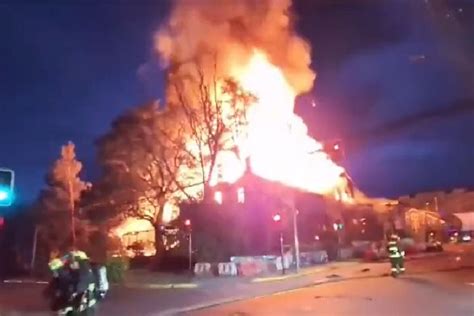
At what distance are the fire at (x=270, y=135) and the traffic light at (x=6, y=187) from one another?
104ft

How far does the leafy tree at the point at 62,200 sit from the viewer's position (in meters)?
46.2

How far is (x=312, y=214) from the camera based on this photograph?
179 ft

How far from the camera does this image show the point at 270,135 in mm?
49844

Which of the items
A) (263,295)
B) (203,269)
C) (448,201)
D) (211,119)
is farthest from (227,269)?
(448,201)

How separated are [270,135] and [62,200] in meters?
14.7

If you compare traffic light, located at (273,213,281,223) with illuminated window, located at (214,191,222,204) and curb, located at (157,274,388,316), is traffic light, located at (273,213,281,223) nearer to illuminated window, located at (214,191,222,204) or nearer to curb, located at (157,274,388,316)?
curb, located at (157,274,388,316)

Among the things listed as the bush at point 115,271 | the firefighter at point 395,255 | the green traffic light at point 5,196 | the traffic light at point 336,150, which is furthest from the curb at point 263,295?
the bush at point 115,271

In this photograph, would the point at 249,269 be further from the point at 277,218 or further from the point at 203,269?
the point at 277,218

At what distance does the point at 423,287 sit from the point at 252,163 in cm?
2729

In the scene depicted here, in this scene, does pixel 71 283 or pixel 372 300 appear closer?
pixel 71 283

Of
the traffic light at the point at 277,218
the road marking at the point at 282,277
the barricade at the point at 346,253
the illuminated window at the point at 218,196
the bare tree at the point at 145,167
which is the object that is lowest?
the road marking at the point at 282,277

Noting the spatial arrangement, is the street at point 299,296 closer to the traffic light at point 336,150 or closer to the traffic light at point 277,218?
the traffic light at point 277,218

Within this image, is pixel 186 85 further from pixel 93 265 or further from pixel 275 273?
pixel 93 265

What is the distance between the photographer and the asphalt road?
650 inches
